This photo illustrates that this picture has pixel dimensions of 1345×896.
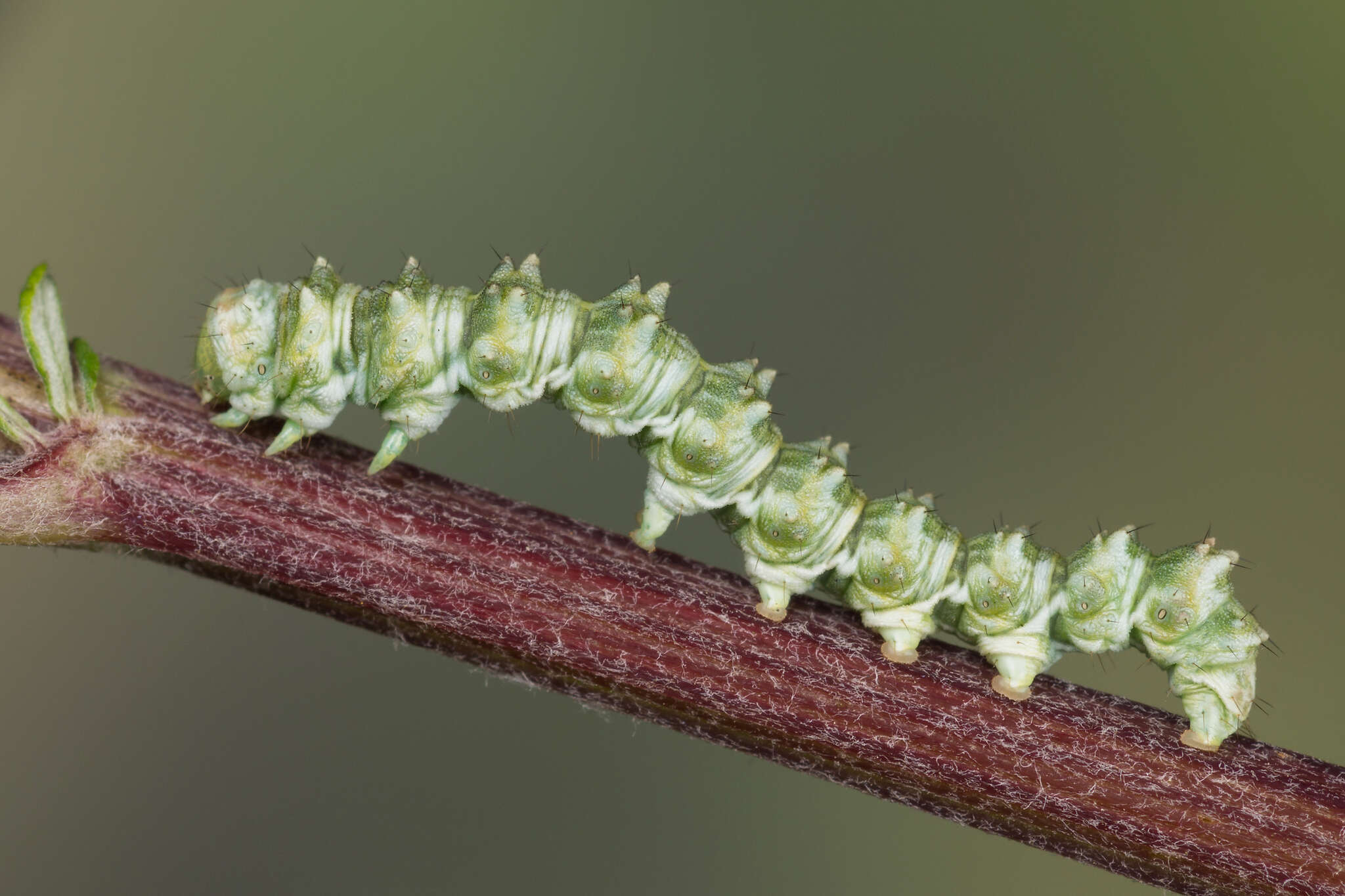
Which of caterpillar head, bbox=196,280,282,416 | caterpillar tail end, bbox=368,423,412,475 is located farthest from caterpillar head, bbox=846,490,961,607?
caterpillar head, bbox=196,280,282,416

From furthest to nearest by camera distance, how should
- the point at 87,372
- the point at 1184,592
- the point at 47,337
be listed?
the point at 1184,592
the point at 87,372
the point at 47,337

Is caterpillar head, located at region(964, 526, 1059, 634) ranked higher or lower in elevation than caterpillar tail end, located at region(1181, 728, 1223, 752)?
higher

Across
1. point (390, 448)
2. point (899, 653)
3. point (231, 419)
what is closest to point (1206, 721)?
point (899, 653)

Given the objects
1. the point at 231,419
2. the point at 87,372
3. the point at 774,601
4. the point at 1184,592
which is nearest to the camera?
the point at 87,372

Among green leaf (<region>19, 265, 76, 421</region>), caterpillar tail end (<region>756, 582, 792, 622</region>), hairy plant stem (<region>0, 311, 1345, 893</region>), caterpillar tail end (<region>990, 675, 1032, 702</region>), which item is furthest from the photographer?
caterpillar tail end (<region>756, 582, 792, 622</region>)

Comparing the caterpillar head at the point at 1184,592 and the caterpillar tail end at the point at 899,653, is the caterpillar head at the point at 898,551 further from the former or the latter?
the caterpillar head at the point at 1184,592

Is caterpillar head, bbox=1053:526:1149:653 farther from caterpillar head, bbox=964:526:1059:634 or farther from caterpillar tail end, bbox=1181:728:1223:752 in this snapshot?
caterpillar tail end, bbox=1181:728:1223:752

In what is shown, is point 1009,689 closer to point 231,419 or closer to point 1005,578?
point 1005,578
